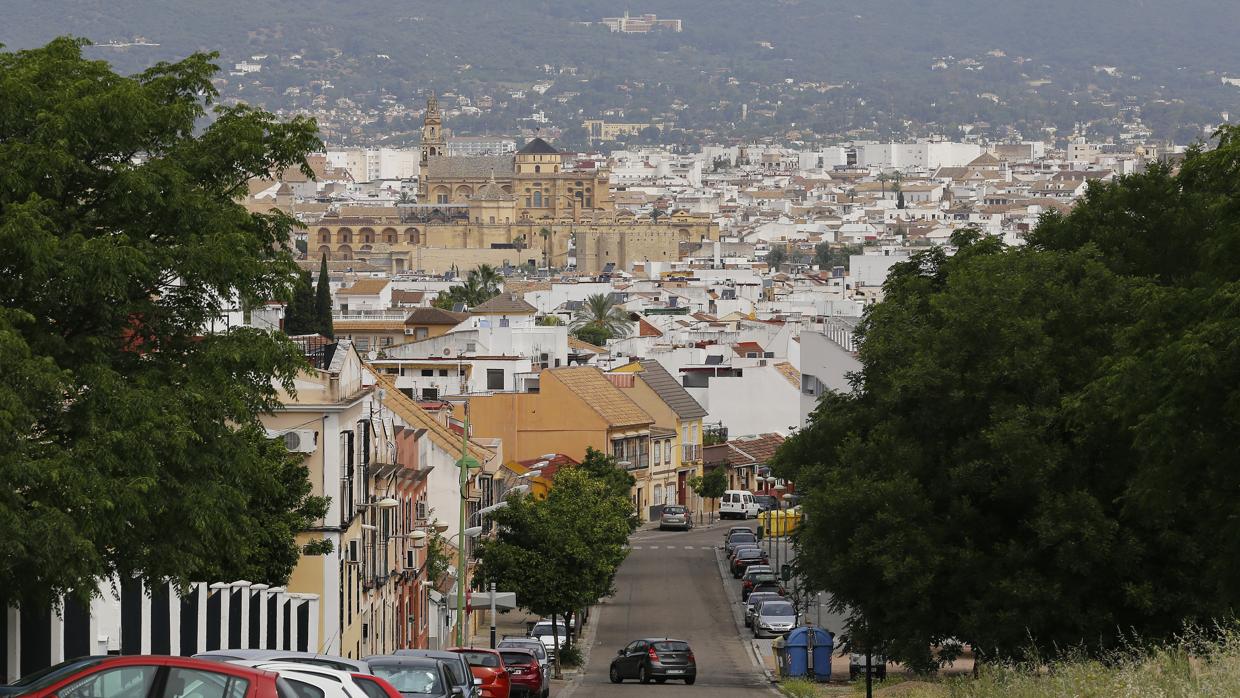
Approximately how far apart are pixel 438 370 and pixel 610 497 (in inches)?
1214

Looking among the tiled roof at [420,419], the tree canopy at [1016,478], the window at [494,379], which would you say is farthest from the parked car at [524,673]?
the window at [494,379]

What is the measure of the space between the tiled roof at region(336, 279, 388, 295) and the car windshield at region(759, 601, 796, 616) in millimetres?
97156

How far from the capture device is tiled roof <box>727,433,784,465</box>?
313 ft

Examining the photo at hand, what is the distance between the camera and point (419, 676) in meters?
21.5

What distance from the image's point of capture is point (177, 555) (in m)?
18.1

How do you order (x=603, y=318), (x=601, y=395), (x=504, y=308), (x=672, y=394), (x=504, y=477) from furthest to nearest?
(x=603, y=318) → (x=504, y=308) → (x=672, y=394) → (x=601, y=395) → (x=504, y=477)

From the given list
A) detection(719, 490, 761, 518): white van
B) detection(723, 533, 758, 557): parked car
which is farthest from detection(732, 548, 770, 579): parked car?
detection(719, 490, 761, 518): white van

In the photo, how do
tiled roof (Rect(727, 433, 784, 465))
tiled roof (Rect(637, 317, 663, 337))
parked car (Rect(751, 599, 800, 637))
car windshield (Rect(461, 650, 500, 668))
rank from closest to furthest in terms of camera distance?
car windshield (Rect(461, 650, 500, 668))
parked car (Rect(751, 599, 800, 637))
tiled roof (Rect(727, 433, 784, 465))
tiled roof (Rect(637, 317, 663, 337))

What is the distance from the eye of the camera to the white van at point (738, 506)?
8800 centimetres

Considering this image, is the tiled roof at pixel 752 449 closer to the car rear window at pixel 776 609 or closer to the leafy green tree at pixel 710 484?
the leafy green tree at pixel 710 484

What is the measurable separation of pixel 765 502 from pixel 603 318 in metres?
51.2

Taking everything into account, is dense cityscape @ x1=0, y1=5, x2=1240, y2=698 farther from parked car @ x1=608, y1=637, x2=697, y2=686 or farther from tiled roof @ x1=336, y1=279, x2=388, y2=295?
tiled roof @ x1=336, y1=279, x2=388, y2=295

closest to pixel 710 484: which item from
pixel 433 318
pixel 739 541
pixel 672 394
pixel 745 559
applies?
pixel 672 394

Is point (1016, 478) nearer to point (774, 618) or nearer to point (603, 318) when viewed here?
point (774, 618)
